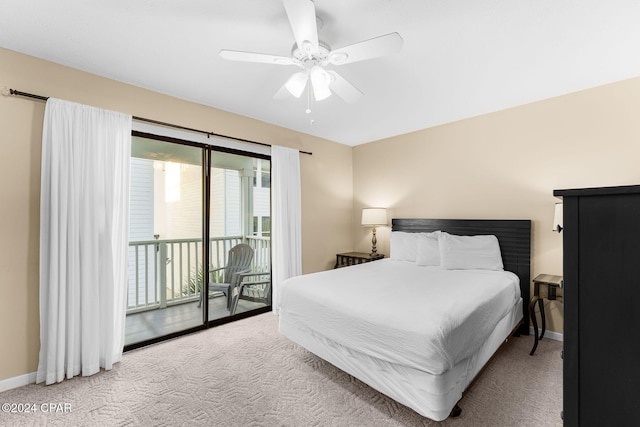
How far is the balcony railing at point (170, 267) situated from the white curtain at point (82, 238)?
3.11 ft

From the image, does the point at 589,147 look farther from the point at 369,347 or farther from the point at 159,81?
the point at 159,81

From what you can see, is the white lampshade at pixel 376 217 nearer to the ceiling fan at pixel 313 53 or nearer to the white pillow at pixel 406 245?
the white pillow at pixel 406 245

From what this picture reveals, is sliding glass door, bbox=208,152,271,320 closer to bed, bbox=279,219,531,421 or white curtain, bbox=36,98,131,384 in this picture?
white curtain, bbox=36,98,131,384

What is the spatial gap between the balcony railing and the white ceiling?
1.75 metres

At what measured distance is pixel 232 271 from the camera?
377 cm

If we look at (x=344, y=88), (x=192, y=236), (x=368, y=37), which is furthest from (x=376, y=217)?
(x=368, y=37)

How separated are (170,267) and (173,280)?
0.18m

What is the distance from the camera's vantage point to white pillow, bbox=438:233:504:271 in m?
3.17

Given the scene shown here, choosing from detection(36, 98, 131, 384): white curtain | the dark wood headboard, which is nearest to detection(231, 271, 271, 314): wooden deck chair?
detection(36, 98, 131, 384): white curtain

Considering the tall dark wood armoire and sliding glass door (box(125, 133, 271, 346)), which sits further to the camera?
sliding glass door (box(125, 133, 271, 346))

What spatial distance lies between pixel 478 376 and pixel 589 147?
8.08 ft

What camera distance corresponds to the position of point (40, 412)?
1.93m

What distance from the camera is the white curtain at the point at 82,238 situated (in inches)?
88.7

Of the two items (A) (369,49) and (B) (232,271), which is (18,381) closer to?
(B) (232,271)
